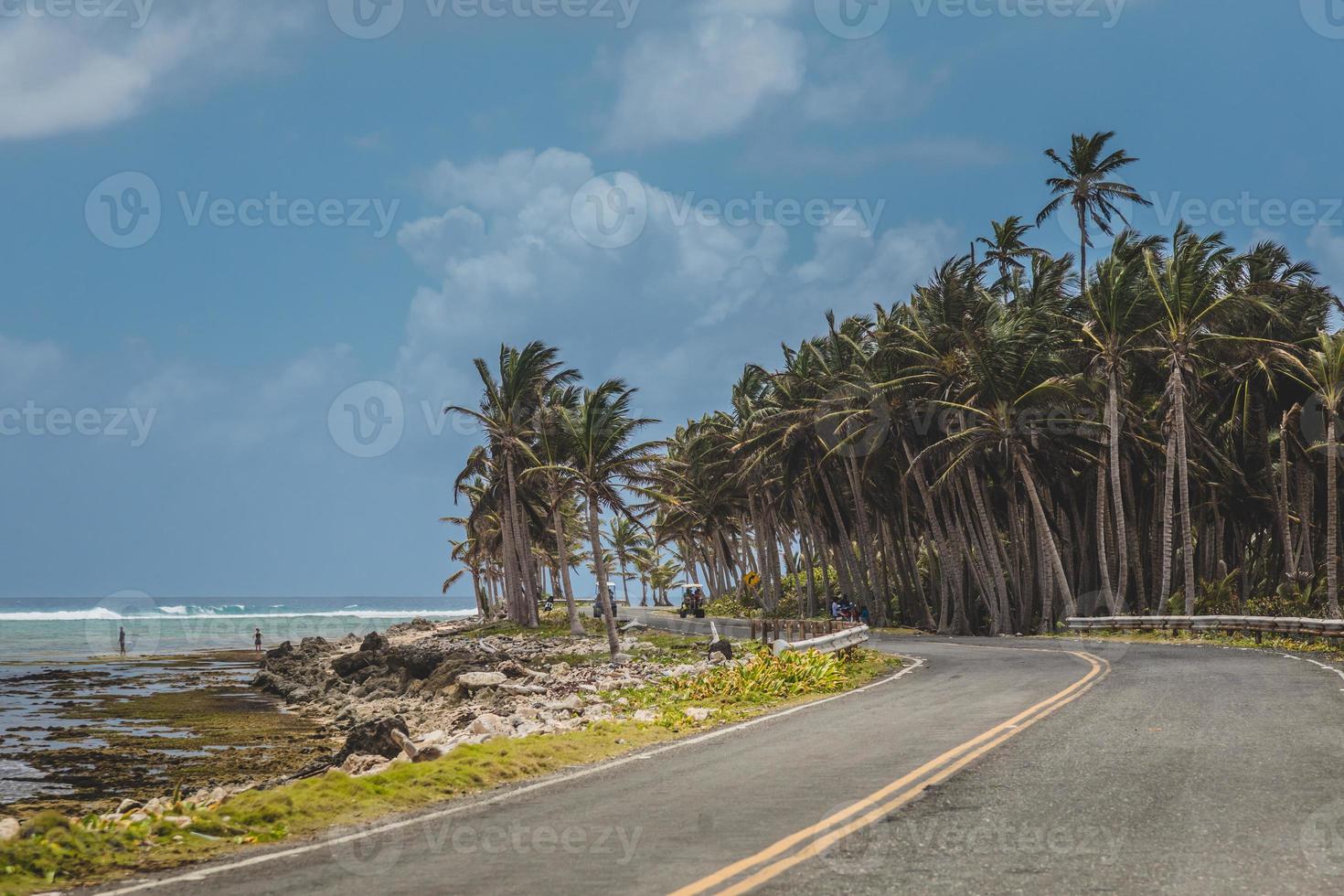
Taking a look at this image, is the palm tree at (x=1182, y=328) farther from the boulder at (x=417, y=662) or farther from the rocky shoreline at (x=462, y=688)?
the boulder at (x=417, y=662)

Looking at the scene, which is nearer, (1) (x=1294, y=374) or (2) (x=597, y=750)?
(2) (x=597, y=750)

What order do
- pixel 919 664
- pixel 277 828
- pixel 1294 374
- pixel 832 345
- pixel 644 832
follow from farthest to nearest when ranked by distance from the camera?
pixel 832 345 → pixel 1294 374 → pixel 919 664 → pixel 277 828 → pixel 644 832

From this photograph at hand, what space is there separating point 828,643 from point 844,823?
1652 cm

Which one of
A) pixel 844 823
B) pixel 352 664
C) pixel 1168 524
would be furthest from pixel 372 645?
pixel 844 823

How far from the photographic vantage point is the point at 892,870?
22.3 ft

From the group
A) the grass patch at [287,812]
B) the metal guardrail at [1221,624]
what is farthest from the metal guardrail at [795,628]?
the grass patch at [287,812]

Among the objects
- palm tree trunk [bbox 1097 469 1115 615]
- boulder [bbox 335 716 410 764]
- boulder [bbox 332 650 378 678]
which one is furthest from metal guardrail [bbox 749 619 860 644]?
boulder [bbox 332 650 378 678]

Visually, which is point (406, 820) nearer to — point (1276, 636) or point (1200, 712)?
point (1200, 712)

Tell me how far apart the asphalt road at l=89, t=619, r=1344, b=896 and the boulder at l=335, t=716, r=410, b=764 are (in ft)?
15.6

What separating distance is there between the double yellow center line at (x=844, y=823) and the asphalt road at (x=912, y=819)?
3 cm

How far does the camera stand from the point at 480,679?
2822 centimetres

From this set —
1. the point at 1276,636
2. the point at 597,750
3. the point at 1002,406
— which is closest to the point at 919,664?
the point at 1276,636

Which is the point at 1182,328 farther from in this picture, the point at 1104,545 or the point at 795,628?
the point at 795,628

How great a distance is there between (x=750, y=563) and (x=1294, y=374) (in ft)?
173
